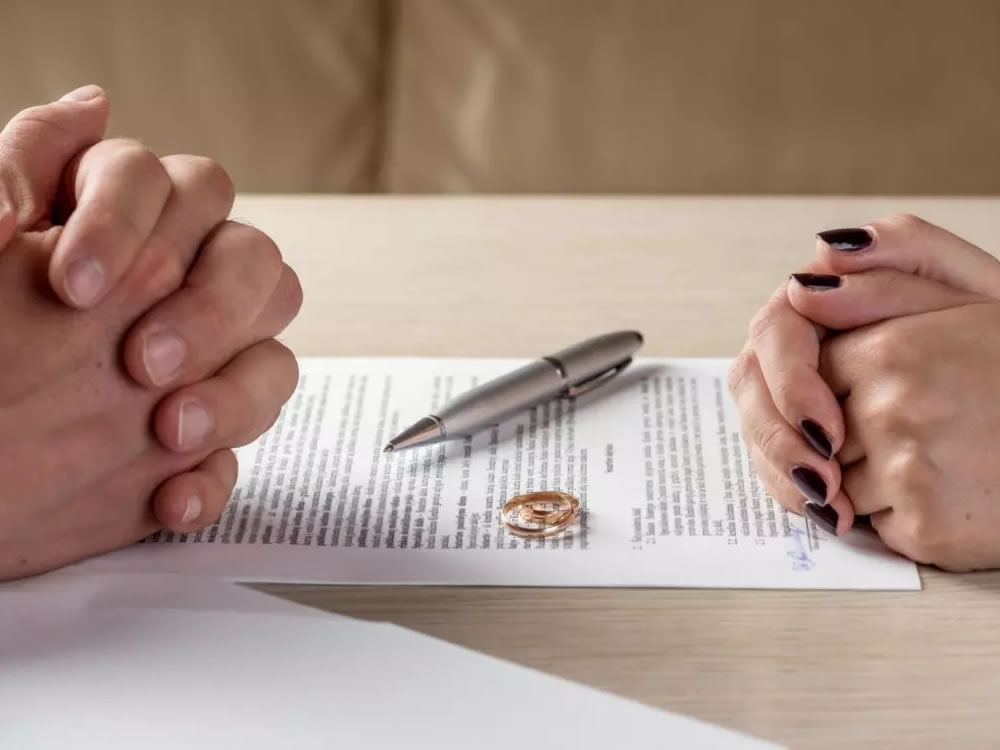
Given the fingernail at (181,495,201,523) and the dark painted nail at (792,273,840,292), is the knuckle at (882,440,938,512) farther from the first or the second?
the fingernail at (181,495,201,523)

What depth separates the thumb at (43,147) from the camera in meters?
0.62

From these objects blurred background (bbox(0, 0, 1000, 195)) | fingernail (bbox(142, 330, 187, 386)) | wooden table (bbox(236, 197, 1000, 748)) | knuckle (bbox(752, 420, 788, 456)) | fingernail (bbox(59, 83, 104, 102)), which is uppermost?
fingernail (bbox(59, 83, 104, 102))

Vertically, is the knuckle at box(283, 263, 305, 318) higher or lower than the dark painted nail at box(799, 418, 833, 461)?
higher

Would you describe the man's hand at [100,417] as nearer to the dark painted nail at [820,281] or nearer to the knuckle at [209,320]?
the knuckle at [209,320]

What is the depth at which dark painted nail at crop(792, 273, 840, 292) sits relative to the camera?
63 cm

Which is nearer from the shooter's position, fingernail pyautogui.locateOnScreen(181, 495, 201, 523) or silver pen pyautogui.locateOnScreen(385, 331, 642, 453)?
fingernail pyautogui.locateOnScreen(181, 495, 201, 523)

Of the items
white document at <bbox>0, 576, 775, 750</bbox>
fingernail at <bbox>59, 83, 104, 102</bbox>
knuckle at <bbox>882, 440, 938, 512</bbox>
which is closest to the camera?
white document at <bbox>0, 576, 775, 750</bbox>

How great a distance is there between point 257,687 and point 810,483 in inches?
10.4

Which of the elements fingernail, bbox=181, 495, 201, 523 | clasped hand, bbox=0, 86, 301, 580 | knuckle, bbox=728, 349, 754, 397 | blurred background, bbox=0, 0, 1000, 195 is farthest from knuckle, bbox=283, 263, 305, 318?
blurred background, bbox=0, 0, 1000, 195

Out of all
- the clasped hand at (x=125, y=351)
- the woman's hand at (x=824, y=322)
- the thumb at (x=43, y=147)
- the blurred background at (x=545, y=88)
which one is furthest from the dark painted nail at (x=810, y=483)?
the blurred background at (x=545, y=88)

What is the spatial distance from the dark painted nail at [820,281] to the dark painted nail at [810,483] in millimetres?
94

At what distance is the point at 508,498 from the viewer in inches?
24.8

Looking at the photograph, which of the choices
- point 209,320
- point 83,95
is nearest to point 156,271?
point 209,320
